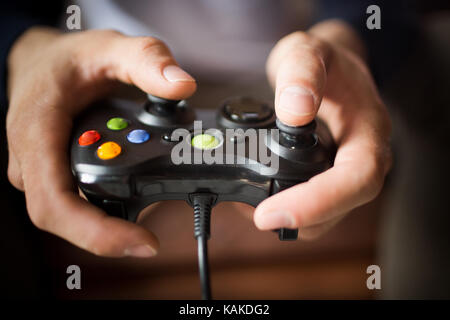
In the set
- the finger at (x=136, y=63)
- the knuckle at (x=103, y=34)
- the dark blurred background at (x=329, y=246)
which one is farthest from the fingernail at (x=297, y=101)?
the dark blurred background at (x=329, y=246)

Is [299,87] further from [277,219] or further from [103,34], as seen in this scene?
[103,34]

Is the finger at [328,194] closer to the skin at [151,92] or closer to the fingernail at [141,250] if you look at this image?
the skin at [151,92]

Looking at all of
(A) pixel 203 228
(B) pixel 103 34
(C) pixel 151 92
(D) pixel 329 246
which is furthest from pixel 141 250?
(D) pixel 329 246

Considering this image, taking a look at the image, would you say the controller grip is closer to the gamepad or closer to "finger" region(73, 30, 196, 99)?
the gamepad

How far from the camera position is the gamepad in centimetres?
37

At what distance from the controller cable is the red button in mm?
112

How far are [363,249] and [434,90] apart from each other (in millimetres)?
338

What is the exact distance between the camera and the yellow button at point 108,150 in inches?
14.8

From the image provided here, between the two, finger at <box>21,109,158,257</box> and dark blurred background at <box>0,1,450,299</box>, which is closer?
finger at <box>21,109,158,257</box>

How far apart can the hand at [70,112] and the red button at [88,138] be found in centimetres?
3

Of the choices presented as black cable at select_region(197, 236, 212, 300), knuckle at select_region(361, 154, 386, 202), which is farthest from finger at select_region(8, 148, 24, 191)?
knuckle at select_region(361, 154, 386, 202)

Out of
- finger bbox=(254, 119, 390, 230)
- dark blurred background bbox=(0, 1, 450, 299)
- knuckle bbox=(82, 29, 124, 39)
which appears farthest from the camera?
dark blurred background bbox=(0, 1, 450, 299)
